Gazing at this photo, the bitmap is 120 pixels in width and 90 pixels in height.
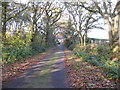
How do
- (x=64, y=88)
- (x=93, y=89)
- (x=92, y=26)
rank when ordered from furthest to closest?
(x=92, y=26), (x=64, y=88), (x=93, y=89)

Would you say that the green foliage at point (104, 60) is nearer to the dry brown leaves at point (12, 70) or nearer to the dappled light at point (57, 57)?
the dappled light at point (57, 57)

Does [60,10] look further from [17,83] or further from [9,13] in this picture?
[17,83]

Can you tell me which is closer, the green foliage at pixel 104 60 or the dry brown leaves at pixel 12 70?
the dry brown leaves at pixel 12 70

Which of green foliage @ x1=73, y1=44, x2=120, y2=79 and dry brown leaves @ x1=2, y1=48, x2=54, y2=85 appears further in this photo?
green foliage @ x1=73, y1=44, x2=120, y2=79

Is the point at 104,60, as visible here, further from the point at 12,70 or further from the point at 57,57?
the point at 12,70

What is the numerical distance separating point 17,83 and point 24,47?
775 centimetres

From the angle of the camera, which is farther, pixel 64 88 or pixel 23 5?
pixel 23 5

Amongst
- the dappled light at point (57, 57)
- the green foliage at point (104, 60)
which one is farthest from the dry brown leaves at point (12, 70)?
the green foliage at point (104, 60)

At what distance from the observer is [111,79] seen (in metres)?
5.10

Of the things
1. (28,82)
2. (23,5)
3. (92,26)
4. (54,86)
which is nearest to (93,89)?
(54,86)

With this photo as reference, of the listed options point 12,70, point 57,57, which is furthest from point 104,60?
point 12,70

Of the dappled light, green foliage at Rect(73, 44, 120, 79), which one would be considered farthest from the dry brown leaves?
green foliage at Rect(73, 44, 120, 79)

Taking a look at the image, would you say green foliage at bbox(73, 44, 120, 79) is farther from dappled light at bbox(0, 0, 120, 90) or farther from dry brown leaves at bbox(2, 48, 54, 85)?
dry brown leaves at bbox(2, 48, 54, 85)

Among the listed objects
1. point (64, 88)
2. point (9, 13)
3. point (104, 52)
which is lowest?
point (64, 88)
